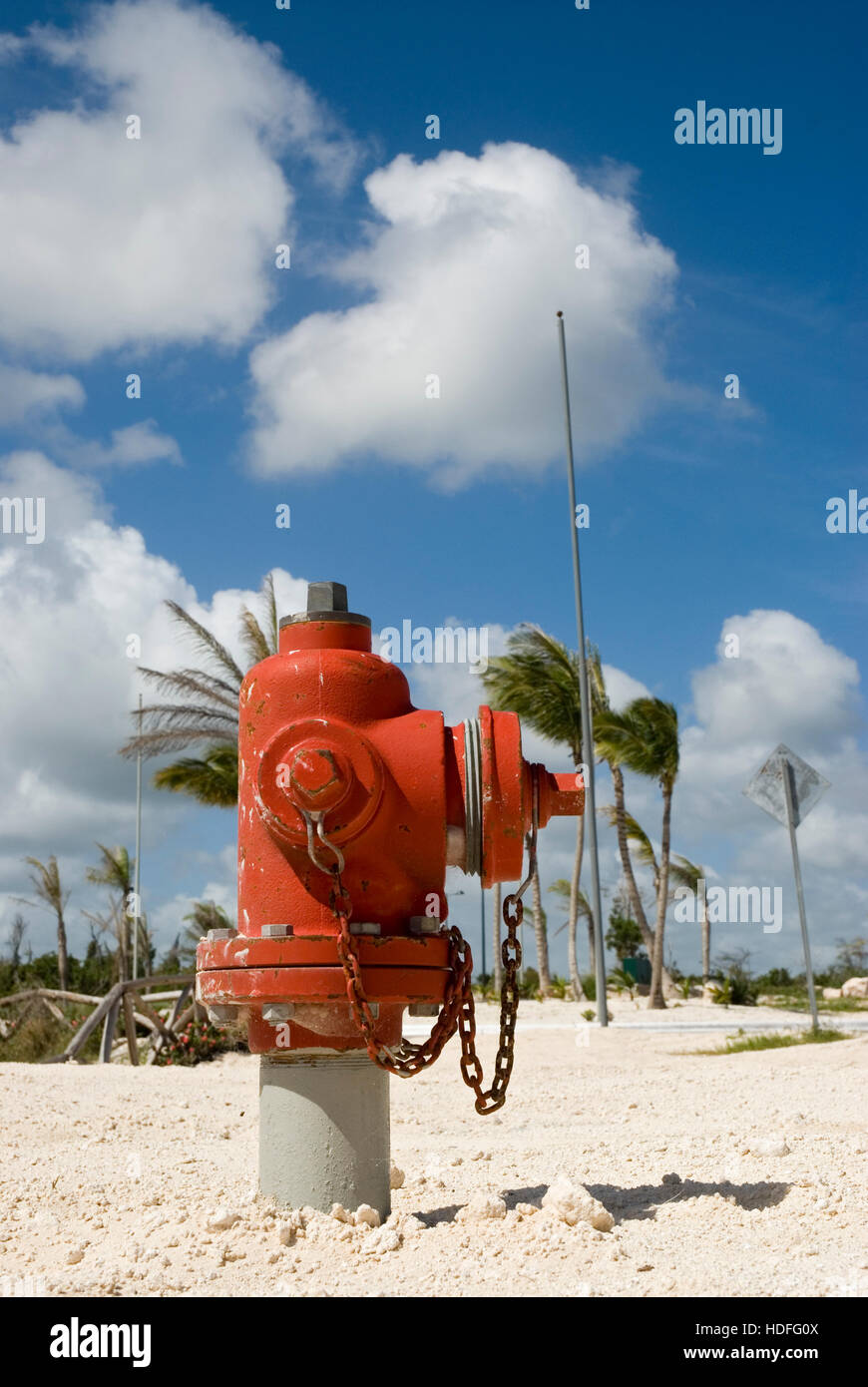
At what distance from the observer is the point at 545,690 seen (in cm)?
2202

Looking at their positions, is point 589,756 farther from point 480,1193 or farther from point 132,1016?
point 480,1193

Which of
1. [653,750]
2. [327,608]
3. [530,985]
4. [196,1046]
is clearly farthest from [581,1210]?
[530,985]

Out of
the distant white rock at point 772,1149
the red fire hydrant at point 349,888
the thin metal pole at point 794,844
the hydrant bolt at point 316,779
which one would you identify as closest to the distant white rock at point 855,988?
the thin metal pole at point 794,844

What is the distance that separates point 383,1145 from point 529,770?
4.14 ft

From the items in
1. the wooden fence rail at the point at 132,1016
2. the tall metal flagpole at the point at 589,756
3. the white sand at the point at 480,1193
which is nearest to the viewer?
the white sand at the point at 480,1193

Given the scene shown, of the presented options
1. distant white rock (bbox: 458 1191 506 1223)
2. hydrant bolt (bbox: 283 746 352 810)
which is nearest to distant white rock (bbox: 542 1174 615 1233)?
distant white rock (bbox: 458 1191 506 1223)

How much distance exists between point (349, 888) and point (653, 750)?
1666 centimetres

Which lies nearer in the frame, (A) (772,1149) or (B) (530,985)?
(A) (772,1149)

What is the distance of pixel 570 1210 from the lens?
357 cm

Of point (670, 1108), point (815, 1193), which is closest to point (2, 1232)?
point (815, 1193)

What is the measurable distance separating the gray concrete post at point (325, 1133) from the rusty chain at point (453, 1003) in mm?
144

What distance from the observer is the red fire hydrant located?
3643 millimetres

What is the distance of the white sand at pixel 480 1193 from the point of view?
319 cm

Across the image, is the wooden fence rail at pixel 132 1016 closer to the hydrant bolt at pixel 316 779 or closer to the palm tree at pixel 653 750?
the hydrant bolt at pixel 316 779
